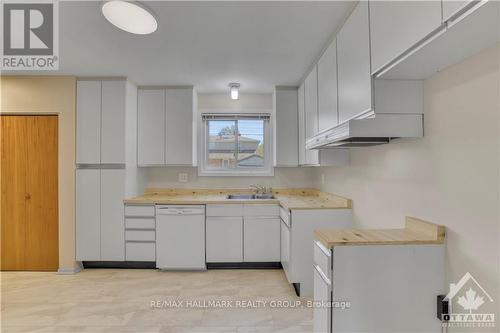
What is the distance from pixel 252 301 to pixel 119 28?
2.68 m

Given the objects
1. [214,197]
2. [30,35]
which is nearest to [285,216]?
[214,197]

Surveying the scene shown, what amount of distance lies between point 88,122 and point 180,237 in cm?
184

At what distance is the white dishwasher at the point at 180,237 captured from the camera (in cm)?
337

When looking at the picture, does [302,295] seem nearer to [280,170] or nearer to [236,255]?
[236,255]

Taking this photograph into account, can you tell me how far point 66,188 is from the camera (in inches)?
132

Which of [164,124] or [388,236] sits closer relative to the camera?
[388,236]

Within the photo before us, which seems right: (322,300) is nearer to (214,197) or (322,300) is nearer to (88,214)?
(214,197)

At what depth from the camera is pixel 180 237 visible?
338 centimetres

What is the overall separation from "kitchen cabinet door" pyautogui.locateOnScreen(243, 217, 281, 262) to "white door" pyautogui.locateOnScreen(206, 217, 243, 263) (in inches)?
3.0

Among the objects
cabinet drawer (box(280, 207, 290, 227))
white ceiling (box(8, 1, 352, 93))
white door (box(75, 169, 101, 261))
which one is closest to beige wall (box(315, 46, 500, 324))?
white ceiling (box(8, 1, 352, 93))

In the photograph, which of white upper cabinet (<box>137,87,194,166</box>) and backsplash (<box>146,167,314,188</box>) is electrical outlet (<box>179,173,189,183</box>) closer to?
backsplash (<box>146,167,314,188</box>)

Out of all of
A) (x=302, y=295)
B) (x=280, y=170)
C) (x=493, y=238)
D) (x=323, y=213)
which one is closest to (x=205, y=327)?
(x=302, y=295)

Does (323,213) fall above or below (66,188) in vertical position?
below

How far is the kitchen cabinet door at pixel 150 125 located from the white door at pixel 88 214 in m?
0.63
